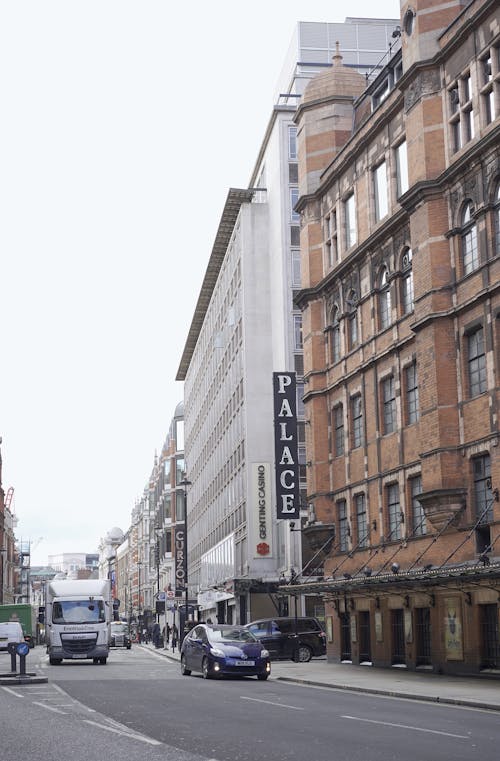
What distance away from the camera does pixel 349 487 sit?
39.1 metres

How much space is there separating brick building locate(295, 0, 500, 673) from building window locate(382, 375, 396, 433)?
0.21 ft

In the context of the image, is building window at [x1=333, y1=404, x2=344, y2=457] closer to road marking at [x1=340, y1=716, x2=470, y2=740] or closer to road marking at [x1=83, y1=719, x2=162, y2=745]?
road marking at [x1=340, y1=716, x2=470, y2=740]

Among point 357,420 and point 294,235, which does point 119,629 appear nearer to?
point 294,235

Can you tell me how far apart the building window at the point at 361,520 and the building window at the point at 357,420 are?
1.85m

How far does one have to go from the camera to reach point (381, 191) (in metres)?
37.2

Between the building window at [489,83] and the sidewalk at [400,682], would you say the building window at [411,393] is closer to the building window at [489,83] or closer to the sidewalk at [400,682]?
the sidewalk at [400,682]

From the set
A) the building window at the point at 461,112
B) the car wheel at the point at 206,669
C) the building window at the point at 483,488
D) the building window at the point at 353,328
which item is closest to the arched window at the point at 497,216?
the building window at the point at 461,112

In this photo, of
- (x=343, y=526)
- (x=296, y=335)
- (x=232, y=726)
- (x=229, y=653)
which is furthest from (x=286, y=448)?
(x=232, y=726)

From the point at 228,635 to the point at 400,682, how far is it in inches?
190

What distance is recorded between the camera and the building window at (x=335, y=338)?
4066 centimetres

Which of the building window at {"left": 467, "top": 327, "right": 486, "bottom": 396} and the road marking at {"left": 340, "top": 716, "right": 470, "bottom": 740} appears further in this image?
the building window at {"left": 467, "top": 327, "right": 486, "bottom": 396}

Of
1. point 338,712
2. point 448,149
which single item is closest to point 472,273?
point 448,149

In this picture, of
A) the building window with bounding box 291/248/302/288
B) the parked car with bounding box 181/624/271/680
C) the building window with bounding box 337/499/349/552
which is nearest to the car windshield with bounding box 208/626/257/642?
the parked car with bounding box 181/624/271/680

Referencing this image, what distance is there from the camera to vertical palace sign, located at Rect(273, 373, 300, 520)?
147 feet
